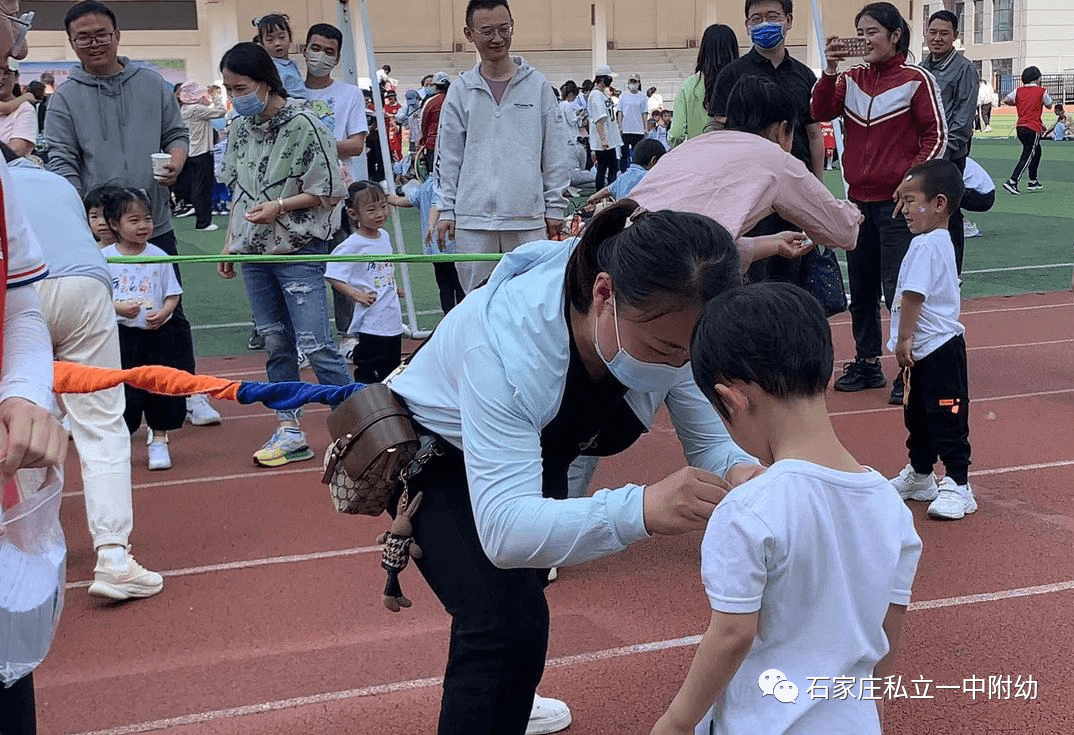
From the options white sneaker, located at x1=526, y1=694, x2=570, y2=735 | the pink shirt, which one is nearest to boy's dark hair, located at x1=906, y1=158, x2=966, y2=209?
the pink shirt

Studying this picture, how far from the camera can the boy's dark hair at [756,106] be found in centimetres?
442

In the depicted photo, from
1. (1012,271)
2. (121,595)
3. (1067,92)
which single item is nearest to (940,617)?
(121,595)

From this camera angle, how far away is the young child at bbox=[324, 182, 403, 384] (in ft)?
22.4

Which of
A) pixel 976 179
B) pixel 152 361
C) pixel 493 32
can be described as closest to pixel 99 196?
pixel 152 361

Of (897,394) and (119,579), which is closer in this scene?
(119,579)

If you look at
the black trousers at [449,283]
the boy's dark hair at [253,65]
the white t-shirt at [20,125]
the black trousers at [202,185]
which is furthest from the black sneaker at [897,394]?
the black trousers at [202,185]

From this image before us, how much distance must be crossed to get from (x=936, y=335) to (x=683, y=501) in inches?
126

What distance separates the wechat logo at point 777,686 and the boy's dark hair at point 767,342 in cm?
49

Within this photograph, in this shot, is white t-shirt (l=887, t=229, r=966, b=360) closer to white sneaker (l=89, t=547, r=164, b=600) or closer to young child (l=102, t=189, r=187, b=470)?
white sneaker (l=89, t=547, r=164, b=600)

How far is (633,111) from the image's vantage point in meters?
24.2

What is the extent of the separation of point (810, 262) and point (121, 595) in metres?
3.50

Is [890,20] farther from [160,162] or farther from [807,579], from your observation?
[807,579]

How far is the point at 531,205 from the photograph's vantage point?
6.39 m

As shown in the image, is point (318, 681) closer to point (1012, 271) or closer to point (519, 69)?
point (519, 69)
